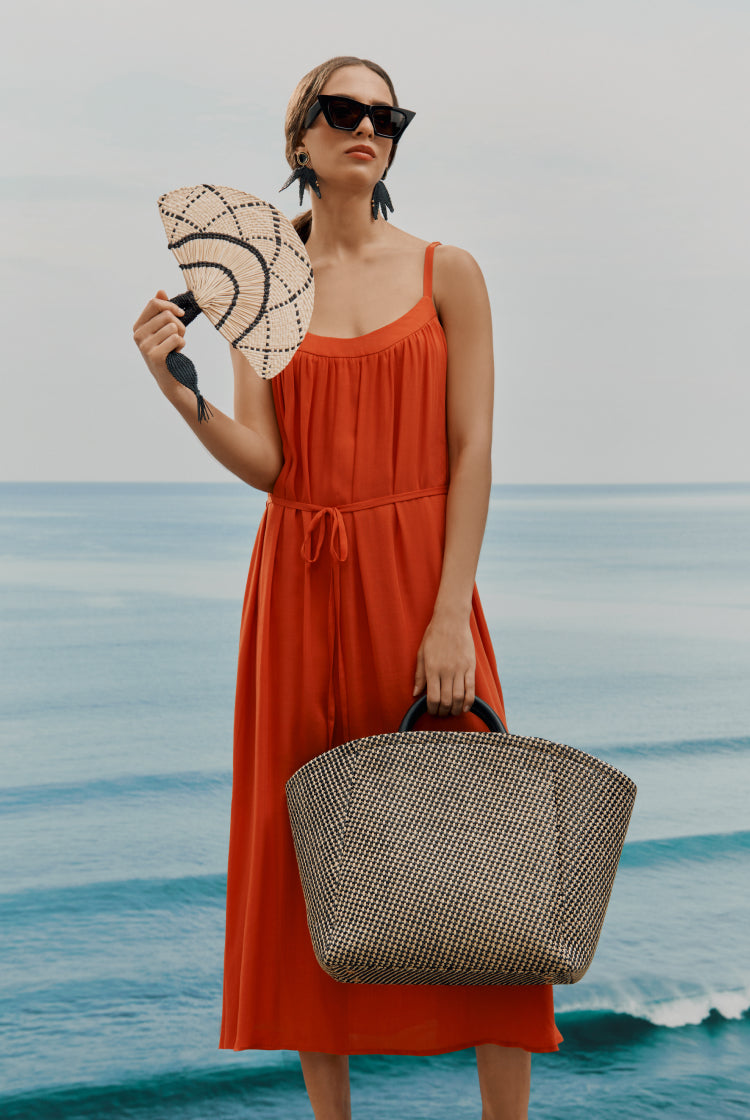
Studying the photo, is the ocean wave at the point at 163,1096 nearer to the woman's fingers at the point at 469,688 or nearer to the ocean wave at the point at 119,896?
the woman's fingers at the point at 469,688

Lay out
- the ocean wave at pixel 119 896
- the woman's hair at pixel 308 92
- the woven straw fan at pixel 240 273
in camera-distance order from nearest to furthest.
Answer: the woven straw fan at pixel 240 273
the woman's hair at pixel 308 92
the ocean wave at pixel 119 896

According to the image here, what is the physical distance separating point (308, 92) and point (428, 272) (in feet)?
0.91

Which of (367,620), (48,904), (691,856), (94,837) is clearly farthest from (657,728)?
(367,620)

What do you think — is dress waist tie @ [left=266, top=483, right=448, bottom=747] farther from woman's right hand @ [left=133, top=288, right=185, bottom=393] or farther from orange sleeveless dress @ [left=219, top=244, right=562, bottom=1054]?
woman's right hand @ [left=133, top=288, right=185, bottom=393]

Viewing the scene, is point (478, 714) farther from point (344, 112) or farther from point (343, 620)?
point (344, 112)

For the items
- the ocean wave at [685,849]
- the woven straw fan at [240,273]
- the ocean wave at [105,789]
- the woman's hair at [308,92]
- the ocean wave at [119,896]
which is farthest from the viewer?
the ocean wave at [105,789]

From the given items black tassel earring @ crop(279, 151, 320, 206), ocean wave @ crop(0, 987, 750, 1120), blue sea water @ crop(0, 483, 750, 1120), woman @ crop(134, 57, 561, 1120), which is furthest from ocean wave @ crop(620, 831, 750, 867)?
black tassel earring @ crop(279, 151, 320, 206)

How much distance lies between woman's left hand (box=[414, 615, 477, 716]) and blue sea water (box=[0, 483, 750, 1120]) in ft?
3.00

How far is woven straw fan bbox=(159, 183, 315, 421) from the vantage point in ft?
4.42

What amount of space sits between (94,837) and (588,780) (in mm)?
3424

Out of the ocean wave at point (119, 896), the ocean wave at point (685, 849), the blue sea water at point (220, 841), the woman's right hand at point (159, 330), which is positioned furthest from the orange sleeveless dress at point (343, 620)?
the ocean wave at point (685, 849)

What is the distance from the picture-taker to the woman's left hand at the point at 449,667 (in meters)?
1.43

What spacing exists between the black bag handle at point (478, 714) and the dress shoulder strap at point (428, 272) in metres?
0.54

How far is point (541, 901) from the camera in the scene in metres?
1.24
